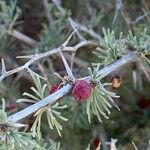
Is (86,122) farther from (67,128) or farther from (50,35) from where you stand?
(50,35)

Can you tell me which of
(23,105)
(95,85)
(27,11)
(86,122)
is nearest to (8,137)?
(95,85)

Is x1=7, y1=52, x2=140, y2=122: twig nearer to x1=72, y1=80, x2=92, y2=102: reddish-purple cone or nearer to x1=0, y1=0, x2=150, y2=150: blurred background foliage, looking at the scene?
x1=72, y1=80, x2=92, y2=102: reddish-purple cone

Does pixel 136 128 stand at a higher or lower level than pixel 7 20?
lower

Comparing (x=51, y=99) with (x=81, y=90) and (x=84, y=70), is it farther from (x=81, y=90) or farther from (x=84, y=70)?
(x=84, y=70)

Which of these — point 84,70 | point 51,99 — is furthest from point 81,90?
point 84,70

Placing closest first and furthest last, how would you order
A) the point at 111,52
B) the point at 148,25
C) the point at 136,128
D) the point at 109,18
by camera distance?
the point at 111,52, the point at 148,25, the point at 109,18, the point at 136,128

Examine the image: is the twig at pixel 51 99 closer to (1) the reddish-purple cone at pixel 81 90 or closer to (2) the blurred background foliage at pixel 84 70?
(1) the reddish-purple cone at pixel 81 90
